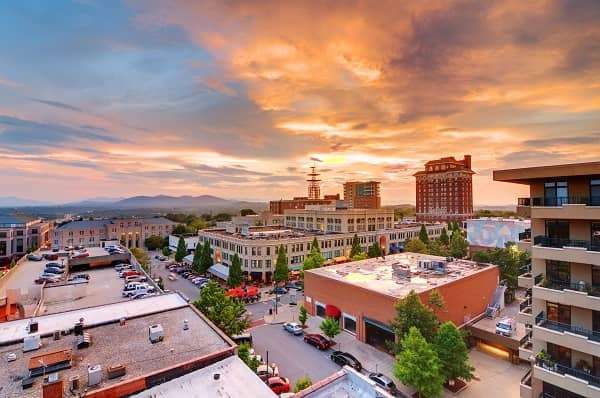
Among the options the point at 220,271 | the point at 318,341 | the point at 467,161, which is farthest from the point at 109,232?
the point at 467,161

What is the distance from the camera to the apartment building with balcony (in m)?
15.5

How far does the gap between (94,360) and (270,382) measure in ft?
42.0

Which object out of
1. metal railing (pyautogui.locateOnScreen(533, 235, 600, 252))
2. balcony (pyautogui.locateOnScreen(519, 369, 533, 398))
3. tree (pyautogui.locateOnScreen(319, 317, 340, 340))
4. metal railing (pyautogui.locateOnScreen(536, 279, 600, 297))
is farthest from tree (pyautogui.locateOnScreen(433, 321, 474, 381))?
tree (pyautogui.locateOnScreen(319, 317, 340, 340))

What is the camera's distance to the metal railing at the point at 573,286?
15535 millimetres

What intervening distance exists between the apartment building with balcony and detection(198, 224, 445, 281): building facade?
45.1 m

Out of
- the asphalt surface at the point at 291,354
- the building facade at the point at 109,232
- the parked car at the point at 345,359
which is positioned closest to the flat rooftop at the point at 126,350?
the asphalt surface at the point at 291,354

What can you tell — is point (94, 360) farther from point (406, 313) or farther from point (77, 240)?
point (77, 240)

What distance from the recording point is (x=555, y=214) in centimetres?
1655

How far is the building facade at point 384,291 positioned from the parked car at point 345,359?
132 inches

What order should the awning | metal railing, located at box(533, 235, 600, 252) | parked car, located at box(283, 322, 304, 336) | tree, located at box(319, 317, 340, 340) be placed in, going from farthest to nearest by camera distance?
the awning, parked car, located at box(283, 322, 304, 336), tree, located at box(319, 317, 340, 340), metal railing, located at box(533, 235, 600, 252)

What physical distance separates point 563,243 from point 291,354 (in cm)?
2395

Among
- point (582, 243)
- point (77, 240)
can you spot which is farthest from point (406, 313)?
point (77, 240)

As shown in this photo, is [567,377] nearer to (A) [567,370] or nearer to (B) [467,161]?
(A) [567,370]

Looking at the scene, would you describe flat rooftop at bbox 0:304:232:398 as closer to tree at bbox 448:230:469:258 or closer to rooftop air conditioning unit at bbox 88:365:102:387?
rooftop air conditioning unit at bbox 88:365:102:387
